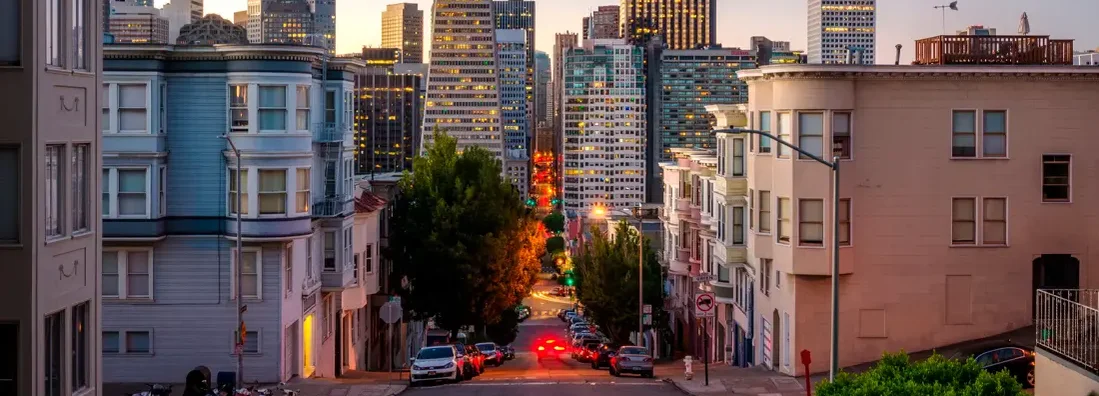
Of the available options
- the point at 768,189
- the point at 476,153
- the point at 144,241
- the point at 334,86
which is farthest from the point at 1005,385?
the point at 476,153

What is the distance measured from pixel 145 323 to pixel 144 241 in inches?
102

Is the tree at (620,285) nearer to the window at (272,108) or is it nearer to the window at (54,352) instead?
the window at (272,108)

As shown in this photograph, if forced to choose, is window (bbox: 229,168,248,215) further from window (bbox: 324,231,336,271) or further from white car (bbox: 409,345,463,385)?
white car (bbox: 409,345,463,385)

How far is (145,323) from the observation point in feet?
129

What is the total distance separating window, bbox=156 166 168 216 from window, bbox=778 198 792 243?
60.5ft

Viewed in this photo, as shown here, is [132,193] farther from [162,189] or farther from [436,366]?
[436,366]

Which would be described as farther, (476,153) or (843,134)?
(476,153)

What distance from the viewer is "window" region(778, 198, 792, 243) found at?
131ft

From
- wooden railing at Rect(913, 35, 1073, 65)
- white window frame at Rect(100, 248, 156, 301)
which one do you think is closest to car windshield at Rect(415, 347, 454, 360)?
white window frame at Rect(100, 248, 156, 301)

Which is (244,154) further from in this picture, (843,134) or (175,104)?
(843,134)

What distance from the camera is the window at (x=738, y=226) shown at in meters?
51.4

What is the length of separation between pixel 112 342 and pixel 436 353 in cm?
1014

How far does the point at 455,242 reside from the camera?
6134 cm

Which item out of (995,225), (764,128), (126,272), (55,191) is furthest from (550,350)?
(55,191)
